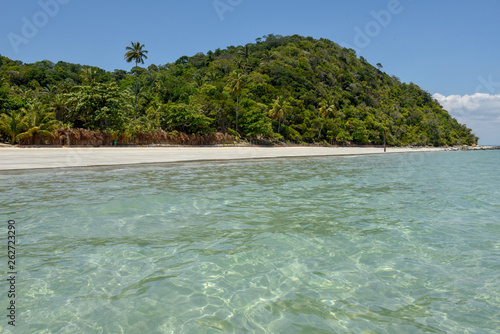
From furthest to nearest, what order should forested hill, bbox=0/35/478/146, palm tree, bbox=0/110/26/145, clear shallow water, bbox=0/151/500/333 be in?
forested hill, bbox=0/35/478/146 < palm tree, bbox=0/110/26/145 < clear shallow water, bbox=0/151/500/333

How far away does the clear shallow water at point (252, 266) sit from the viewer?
348 centimetres

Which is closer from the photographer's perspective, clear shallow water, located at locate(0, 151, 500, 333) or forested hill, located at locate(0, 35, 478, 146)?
clear shallow water, located at locate(0, 151, 500, 333)

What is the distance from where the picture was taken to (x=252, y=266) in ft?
16.3

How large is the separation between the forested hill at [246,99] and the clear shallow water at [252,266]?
1182 inches

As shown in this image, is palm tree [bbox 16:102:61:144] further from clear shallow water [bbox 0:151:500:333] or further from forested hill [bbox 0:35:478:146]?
clear shallow water [bbox 0:151:500:333]

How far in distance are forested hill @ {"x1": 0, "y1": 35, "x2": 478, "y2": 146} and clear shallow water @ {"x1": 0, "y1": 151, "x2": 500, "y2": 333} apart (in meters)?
30.0

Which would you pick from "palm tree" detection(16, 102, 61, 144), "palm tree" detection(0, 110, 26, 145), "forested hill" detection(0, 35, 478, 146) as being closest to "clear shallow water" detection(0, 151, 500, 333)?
"palm tree" detection(16, 102, 61, 144)

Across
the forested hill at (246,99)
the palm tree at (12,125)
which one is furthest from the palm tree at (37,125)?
the palm tree at (12,125)

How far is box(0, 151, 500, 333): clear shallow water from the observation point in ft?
11.4

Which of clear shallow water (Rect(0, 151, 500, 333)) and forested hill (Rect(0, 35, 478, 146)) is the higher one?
forested hill (Rect(0, 35, 478, 146))

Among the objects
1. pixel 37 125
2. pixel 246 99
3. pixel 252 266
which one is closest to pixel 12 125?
pixel 37 125

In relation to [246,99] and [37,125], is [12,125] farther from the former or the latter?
[246,99]

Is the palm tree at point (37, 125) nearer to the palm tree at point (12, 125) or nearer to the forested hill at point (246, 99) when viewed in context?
the forested hill at point (246, 99)

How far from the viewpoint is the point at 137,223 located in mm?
7441
